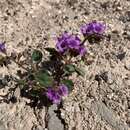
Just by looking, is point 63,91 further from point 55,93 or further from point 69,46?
point 69,46

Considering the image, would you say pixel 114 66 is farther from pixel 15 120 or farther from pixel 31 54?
pixel 15 120

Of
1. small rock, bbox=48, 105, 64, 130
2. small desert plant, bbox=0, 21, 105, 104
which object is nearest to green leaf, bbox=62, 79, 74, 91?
small desert plant, bbox=0, 21, 105, 104

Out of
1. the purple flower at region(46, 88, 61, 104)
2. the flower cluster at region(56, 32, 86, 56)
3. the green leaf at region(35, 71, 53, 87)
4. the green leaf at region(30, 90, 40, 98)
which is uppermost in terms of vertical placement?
the flower cluster at region(56, 32, 86, 56)

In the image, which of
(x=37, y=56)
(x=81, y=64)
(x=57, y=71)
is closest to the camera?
(x=37, y=56)

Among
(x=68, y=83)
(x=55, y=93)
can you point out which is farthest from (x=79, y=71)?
(x=55, y=93)

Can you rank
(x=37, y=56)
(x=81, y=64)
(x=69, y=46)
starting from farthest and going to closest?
1. (x=81, y=64)
2. (x=37, y=56)
3. (x=69, y=46)

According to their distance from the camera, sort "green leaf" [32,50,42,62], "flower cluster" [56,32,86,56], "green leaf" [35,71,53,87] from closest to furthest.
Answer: "green leaf" [35,71,53,87] < "flower cluster" [56,32,86,56] < "green leaf" [32,50,42,62]

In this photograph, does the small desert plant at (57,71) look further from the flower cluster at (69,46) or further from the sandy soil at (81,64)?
the sandy soil at (81,64)

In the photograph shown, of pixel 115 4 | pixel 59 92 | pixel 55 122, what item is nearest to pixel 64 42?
pixel 59 92

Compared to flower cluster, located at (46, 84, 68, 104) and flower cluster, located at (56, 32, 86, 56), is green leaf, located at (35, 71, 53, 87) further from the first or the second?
flower cluster, located at (56, 32, 86, 56)
